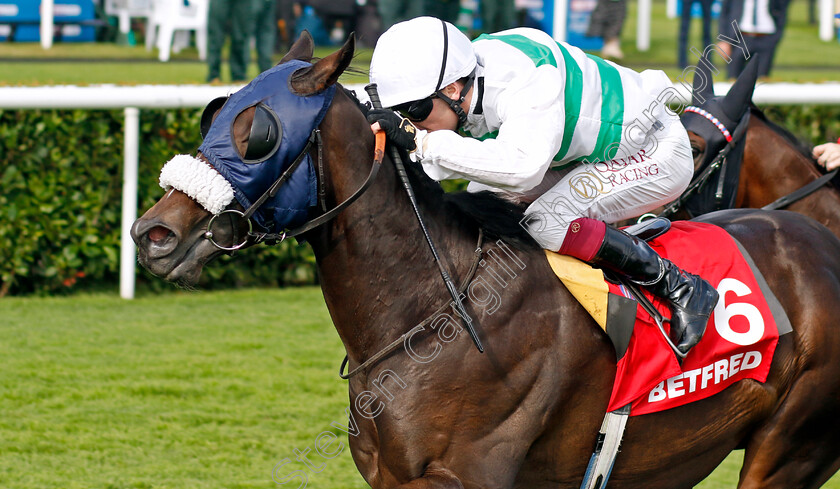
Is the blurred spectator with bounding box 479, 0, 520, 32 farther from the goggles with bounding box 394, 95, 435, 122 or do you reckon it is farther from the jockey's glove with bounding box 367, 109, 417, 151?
the jockey's glove with bounding box 367, 109, 417, 151

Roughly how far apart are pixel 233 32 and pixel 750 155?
6125 mm

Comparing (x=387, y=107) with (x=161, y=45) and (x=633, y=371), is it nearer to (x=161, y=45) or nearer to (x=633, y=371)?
(x=633, y=371)

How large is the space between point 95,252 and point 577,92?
418 cm

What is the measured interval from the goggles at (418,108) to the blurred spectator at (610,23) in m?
11.5

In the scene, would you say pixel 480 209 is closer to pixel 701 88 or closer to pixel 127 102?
pixel 701 88

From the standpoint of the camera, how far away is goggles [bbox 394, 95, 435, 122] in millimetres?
2797

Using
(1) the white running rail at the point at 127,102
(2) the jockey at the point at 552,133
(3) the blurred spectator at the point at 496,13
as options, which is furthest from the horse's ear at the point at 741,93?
(3) the blurred spectator at the point at 496,13

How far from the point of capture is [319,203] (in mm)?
2641

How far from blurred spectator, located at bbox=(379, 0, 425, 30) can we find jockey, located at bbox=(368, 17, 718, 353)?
21.4 ft

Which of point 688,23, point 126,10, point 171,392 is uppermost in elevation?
point 688,23

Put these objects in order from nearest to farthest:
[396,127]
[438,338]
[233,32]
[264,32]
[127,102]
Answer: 1. [396,127]
2. [438,338]
3. [127,102]
4. [233,32]
5. [264,32]

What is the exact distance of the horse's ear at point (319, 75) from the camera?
2512mm

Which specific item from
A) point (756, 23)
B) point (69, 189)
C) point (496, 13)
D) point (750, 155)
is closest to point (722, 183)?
point (750, 155)

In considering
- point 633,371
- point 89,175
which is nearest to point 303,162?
point 633,371
